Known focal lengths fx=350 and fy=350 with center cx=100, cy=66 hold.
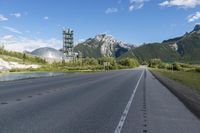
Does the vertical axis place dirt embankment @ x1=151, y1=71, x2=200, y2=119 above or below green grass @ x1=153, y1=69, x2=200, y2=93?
above

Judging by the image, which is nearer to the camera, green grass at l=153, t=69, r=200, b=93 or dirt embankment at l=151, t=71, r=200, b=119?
dirt embankment at l=151, t=71, r=200, b=119

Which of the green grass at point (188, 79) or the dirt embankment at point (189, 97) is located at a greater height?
the dirt embankment at point (189, 97)

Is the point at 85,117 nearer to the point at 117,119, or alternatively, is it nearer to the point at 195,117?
the point at 117,119

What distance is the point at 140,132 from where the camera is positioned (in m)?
9.04

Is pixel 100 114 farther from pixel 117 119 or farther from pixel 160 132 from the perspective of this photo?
pixel 160 132

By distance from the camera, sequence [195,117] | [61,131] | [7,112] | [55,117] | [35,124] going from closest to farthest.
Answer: [61,131] → [35,124] → [55,117] → [7,112] → [195,117]

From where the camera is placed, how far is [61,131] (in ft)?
28.4

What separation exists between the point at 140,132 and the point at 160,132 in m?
0.55

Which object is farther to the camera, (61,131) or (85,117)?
(85,117)

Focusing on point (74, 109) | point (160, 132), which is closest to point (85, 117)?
point (74, 109)

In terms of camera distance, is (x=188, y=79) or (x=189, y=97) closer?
(x=189, y=97)

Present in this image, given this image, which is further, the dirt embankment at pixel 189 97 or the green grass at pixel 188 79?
the green grass at pixel 188 79

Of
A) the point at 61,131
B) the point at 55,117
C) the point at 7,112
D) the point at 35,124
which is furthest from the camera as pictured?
the point at 7,112

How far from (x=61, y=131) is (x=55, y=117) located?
232 cm
